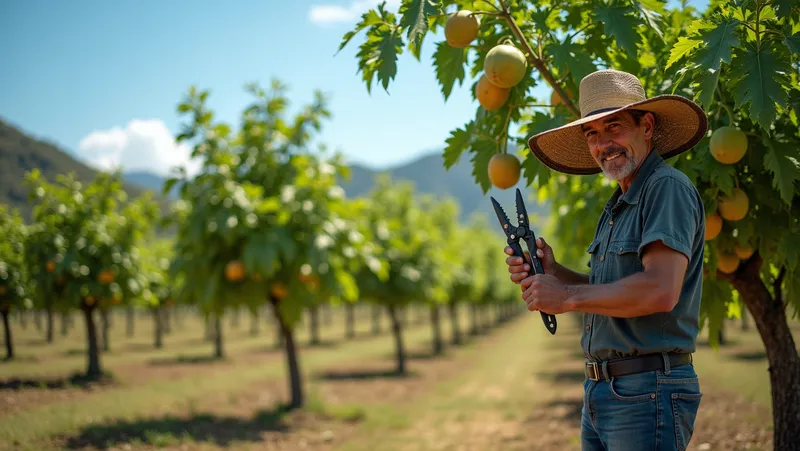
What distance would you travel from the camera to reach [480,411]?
1215 cm

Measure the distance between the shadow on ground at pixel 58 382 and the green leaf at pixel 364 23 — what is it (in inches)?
344

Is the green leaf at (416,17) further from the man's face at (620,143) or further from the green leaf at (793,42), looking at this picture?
the green leaf at (793,42)

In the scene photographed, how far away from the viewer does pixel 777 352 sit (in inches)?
186

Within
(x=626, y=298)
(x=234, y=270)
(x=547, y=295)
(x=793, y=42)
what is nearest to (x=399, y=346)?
(x=234, y=270)

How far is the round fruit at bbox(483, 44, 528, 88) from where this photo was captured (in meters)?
3.60

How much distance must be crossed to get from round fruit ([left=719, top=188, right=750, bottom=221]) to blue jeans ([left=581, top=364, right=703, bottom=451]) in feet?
6.03

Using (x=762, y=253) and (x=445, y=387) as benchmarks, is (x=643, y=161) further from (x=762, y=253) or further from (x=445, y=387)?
(x=445, y=387)

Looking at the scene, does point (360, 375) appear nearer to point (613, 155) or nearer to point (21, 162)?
point (21, 162)

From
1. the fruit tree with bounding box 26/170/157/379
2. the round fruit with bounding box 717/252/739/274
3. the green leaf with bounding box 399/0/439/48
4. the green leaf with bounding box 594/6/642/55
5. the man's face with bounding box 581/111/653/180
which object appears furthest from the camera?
the fruit tree with bounding box 26/170/157/379

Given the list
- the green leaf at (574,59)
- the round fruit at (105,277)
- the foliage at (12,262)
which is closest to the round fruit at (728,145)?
the green leaf at (574,59)

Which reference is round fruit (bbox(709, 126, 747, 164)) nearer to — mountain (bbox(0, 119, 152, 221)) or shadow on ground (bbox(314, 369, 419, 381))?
mountain (bbox(0, 119, 152, 221))

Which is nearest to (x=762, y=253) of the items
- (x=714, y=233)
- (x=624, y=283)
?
(x=714, y=233)

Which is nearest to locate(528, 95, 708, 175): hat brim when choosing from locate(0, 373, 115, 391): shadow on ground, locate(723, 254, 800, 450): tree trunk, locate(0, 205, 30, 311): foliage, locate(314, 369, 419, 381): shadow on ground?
locate(723, 254, 800, 450): tree trunk

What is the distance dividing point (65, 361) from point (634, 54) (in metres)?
17.0
